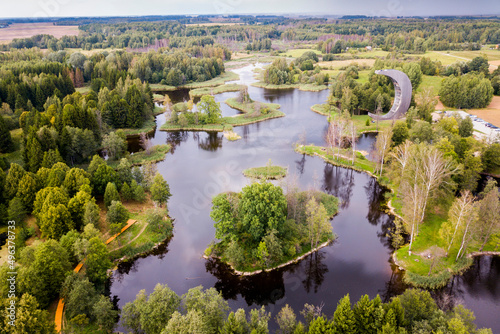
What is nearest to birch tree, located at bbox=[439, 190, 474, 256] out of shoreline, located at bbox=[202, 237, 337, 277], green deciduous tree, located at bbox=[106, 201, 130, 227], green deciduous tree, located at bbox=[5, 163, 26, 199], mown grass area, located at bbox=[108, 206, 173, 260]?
shoreline, located at bbox=[202, 237, 337, 277]

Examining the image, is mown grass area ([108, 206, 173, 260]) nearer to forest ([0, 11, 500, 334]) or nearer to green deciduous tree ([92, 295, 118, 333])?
forest ([0, 11, 500, 334])

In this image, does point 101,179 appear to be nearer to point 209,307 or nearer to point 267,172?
point 267,172

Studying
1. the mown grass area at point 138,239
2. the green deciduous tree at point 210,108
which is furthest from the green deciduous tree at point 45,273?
the green deciduous tree at point 210,108

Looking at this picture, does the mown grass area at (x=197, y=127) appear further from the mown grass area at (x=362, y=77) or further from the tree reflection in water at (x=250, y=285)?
the mown grass area at (x=362, y=77)

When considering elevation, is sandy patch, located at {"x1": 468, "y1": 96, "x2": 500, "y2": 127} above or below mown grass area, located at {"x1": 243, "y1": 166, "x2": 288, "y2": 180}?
above

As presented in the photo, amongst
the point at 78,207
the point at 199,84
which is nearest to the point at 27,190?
the point at 78,207
